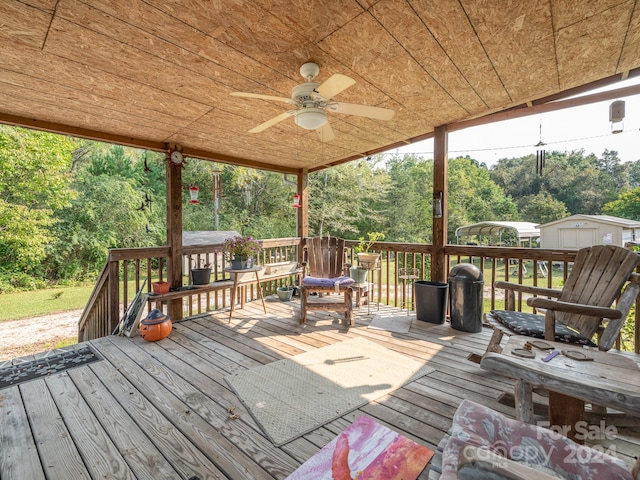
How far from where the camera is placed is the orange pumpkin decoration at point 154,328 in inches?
128

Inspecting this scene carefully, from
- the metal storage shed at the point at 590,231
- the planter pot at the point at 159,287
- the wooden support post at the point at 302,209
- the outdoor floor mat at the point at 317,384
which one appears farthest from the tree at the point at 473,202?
the planter pot at the point at 159,287

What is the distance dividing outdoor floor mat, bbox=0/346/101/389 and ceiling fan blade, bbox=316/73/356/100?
3204 millimetres

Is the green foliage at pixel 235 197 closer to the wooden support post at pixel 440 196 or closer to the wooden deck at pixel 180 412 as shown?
the wooden support post at pixel 440 196

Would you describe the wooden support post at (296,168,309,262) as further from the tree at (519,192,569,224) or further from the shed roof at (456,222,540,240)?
the tree at (519,192,569,224)

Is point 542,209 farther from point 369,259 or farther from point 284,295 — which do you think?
point 284,295

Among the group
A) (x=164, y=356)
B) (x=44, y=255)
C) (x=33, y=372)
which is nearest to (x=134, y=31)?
(x=164, y=356)

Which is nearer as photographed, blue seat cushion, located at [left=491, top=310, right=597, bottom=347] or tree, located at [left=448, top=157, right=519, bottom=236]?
blue seat cushion, located at [left=491, top=310, right=597, bottom=347]

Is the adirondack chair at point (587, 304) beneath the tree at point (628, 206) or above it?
beneath

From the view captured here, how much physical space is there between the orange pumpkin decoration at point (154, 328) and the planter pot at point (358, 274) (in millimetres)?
2589

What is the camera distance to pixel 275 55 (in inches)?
87.7

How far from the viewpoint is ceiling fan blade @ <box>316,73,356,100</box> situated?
195 centimetres

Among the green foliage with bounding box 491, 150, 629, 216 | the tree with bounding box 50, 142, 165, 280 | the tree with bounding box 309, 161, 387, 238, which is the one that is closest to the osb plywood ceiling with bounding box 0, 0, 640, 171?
the tree with bounding box 50, 142, 165, 280

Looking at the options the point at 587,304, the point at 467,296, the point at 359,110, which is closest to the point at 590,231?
the point at 467,296

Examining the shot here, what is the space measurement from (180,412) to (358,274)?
9.81 feet
